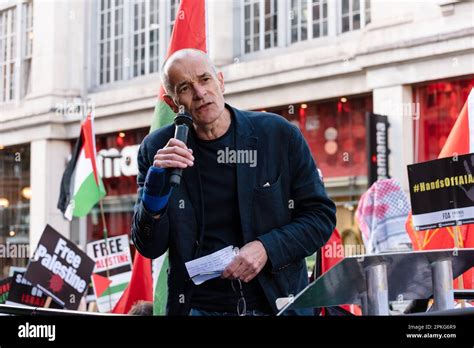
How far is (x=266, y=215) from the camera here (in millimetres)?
2352

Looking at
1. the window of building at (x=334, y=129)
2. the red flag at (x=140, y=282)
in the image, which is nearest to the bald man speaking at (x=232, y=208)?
the window of building at (x=334, y=129)

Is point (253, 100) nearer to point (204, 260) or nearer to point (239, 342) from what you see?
point (204, 260)

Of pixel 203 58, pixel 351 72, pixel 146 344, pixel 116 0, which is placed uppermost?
pixel 351 72

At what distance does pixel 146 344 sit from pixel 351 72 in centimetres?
360

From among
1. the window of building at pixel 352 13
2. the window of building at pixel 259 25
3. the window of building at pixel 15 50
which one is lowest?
the window of building at pixel 15 50

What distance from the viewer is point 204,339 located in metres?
2.00

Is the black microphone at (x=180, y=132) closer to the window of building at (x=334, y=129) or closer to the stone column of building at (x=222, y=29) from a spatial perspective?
the stone column of building at (x=222, y=29)

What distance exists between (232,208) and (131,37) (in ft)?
2.94

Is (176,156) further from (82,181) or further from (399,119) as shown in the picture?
(399,119)

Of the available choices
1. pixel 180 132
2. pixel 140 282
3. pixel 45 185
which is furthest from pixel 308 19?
pixel 140 282

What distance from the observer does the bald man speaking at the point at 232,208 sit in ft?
7.63

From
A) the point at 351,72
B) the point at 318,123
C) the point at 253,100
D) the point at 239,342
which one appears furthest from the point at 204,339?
the point at 351,72

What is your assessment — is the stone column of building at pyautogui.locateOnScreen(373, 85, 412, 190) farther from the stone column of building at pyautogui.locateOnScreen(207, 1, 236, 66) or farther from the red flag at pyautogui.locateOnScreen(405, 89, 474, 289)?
the stone column of building at pyautogui.locateOnScreen(207, 1, 236, 66)

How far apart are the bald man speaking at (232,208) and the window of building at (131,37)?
1.85 ft
